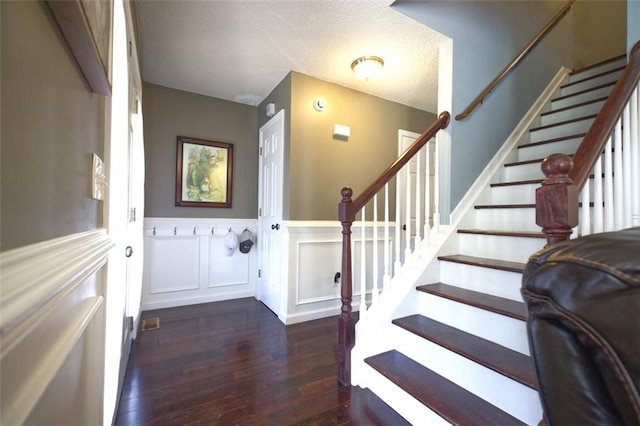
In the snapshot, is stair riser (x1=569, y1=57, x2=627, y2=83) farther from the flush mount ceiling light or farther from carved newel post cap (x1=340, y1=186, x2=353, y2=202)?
carved newel post cap (x1=340, y1=186, x2=353, y2=202)

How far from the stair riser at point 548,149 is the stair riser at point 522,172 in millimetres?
226

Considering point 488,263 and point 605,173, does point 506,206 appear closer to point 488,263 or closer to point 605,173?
point 488,263

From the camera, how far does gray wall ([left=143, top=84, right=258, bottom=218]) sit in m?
2.92

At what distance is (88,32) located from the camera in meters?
0.59

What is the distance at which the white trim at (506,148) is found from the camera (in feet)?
7.11

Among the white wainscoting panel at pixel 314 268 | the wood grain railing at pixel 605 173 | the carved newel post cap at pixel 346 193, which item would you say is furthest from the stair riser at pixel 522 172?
the carved newel post cap at pixel 346 193

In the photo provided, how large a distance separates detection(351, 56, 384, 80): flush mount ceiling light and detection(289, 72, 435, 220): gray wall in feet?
1.34

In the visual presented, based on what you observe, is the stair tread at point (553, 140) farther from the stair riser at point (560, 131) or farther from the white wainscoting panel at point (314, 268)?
the white wainscoting panel at point (314, 268)

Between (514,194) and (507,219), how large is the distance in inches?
10.9

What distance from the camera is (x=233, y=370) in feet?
6.05

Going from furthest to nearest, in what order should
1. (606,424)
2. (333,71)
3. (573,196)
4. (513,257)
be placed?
(333,71) < (513,257) < (573,196) < (606,424)

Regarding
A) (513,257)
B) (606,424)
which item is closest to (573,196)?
(606,424)

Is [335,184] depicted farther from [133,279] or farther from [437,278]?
[133,279]

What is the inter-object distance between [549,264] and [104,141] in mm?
1309
